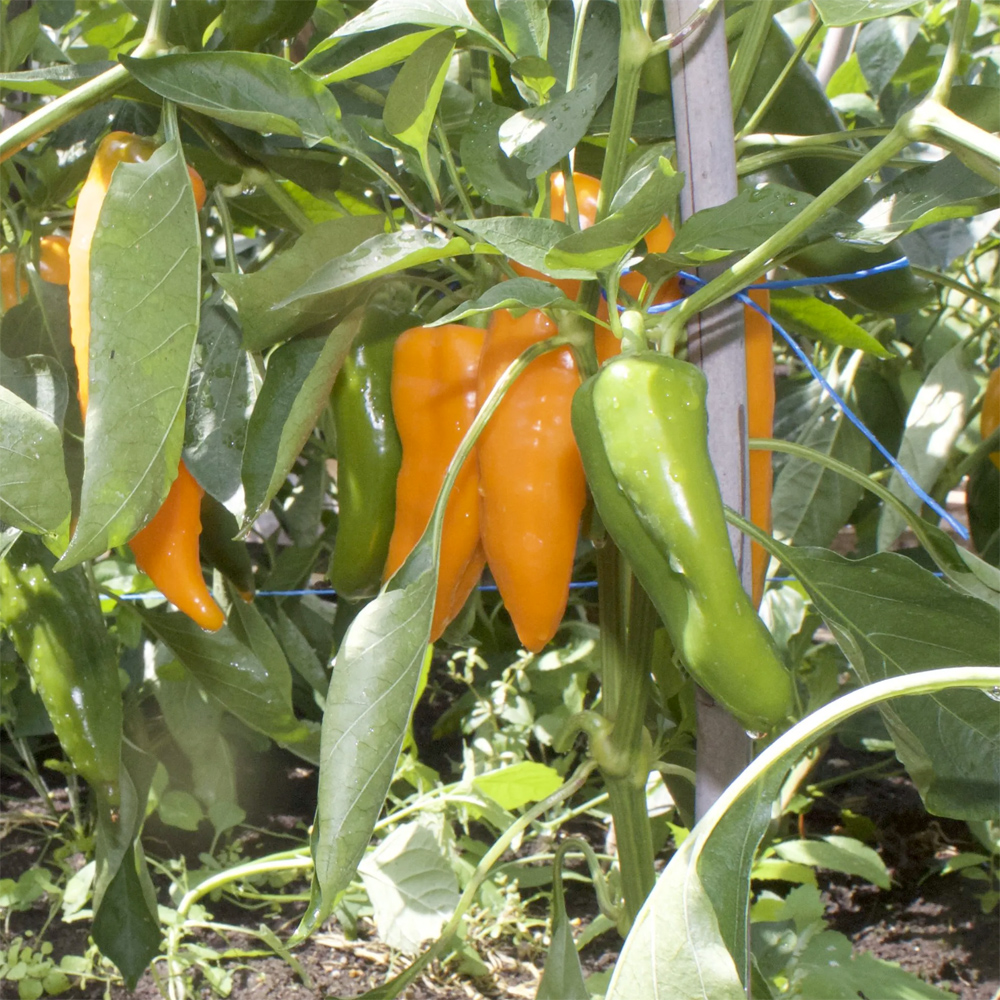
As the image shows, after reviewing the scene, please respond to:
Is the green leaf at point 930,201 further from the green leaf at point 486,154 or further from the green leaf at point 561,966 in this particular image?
the green leaf at point 561,966

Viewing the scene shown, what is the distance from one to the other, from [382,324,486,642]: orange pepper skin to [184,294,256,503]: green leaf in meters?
0.09

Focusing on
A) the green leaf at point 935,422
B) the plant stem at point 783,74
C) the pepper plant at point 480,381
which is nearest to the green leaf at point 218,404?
the pepper plant at point 480,381

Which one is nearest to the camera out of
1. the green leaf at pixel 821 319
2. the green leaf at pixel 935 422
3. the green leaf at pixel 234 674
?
the green leaf at pixel 821 319

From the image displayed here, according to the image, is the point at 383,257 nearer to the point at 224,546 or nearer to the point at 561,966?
the point at 224,546

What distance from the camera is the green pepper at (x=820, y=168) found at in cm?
60

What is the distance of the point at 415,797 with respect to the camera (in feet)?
3.63

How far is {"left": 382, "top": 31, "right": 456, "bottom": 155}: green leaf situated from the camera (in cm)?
47

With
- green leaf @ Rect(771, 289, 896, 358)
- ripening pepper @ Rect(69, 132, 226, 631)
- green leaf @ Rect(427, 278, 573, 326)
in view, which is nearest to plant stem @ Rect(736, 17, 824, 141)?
green leaf @ Rect(771, 289, 896, 358)

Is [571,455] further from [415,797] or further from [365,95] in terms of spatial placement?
[415,797]

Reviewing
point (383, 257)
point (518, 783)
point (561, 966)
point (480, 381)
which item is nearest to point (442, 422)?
point (480, 381)

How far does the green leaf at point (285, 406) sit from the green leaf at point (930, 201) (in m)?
0.28

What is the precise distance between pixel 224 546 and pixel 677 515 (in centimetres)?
39

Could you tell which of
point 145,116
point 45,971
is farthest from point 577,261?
point 45,971

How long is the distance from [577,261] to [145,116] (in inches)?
17.3
